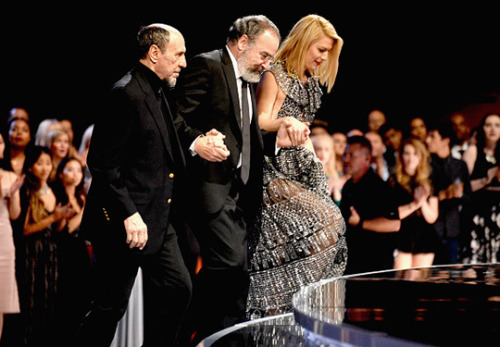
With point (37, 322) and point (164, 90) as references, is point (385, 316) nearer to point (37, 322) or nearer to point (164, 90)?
point (164, 90)

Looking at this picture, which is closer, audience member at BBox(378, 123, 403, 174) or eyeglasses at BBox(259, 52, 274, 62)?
eyeglasses at BBox(259, 52, 274, 62)

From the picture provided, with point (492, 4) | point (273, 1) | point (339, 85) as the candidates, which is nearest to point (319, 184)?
point (273, 1)

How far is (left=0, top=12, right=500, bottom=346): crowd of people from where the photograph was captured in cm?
273

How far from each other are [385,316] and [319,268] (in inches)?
80.9

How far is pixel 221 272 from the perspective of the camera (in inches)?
116

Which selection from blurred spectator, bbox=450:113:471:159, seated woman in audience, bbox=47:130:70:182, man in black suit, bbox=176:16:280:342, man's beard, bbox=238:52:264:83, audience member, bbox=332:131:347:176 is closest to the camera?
man in black suit, bbox=176:16:280:342

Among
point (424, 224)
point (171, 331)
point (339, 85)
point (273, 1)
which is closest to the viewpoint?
point (171, 331)

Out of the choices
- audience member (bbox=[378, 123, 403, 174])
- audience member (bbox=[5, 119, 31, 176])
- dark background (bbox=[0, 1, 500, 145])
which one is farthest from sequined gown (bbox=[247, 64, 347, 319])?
dark background (bbox=[0, 1, 500, 145])

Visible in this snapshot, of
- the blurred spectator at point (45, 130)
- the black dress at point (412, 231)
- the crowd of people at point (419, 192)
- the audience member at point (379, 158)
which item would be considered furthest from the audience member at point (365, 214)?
the blurred spectator at point (45, 130)

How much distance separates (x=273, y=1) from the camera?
255 inches

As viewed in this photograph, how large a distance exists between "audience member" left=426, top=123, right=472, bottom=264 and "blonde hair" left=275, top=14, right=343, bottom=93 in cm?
196

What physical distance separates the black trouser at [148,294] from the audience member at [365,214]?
209 cm

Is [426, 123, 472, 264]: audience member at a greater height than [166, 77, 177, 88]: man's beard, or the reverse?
[166, 77, 177, 88]: man's beard

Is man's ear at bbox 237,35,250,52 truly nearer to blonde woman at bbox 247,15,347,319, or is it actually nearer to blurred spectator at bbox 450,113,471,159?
blonde woman at bbox 247,15,347,319
